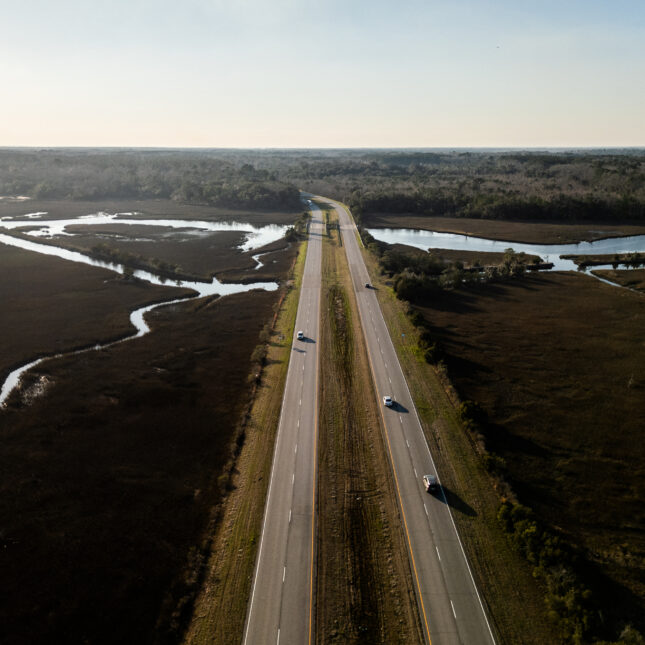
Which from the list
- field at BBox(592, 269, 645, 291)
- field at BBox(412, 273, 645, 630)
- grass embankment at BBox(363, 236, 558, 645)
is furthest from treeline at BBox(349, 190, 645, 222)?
grass embankment at BBox(363, 236, 558, 645)

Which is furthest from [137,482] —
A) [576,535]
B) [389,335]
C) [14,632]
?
[389,335]

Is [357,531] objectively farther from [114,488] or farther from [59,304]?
[59,304]

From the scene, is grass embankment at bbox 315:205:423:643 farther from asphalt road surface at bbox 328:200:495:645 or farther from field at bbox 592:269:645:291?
field at bbox 592:269:645:291

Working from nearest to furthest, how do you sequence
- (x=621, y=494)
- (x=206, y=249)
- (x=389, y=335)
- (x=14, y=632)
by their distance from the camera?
1. (x=14, y=632)
2. (x=621, y=494)
3. (x=389, y=335)
4. (x=206, y=249)

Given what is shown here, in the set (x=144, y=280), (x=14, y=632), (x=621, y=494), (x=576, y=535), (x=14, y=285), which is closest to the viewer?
(x=14, y=632)

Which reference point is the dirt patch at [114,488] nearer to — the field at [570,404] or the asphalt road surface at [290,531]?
the asphalt road surface at [290,531]

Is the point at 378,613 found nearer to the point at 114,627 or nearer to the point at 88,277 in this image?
the point at 114,627

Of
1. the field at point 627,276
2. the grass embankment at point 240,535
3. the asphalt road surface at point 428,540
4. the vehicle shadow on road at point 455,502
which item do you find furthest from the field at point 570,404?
the grass embankment at point 240,535
